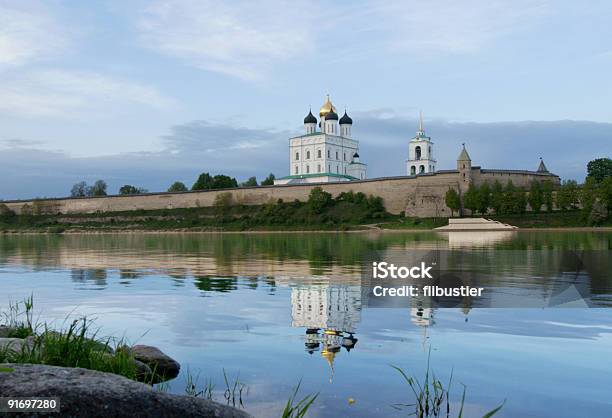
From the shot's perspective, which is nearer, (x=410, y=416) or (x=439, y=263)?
(x=410, y=416)

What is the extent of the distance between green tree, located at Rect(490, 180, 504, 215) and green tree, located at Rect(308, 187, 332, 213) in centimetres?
1870

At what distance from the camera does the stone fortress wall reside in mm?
68688

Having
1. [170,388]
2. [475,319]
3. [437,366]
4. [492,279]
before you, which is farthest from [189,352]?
[492,279]

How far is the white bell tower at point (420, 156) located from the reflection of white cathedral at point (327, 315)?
7520 centimetres

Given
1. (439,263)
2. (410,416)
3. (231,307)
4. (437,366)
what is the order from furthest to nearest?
1. (439,263)
2. (231,307)
3. (437,366)
4. (410,416)

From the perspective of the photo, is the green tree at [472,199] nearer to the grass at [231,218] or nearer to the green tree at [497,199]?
the green tree at [497,199]

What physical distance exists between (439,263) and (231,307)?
1002cm

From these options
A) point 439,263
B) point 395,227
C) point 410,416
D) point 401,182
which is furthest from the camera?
point 401,182

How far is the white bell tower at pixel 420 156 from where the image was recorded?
86.2m

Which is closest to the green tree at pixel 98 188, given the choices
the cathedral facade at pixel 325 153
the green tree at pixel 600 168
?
the cathedral facade at pixel 325 153

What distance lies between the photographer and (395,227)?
60469mm

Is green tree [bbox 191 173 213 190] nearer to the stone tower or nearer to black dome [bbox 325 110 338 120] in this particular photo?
black dome [bbox 325 110 338 120]

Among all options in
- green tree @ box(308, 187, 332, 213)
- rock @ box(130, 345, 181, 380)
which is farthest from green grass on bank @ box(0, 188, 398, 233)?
rock @ box(130, 345, 181, 380)

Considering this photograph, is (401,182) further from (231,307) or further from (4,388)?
(4,388)
